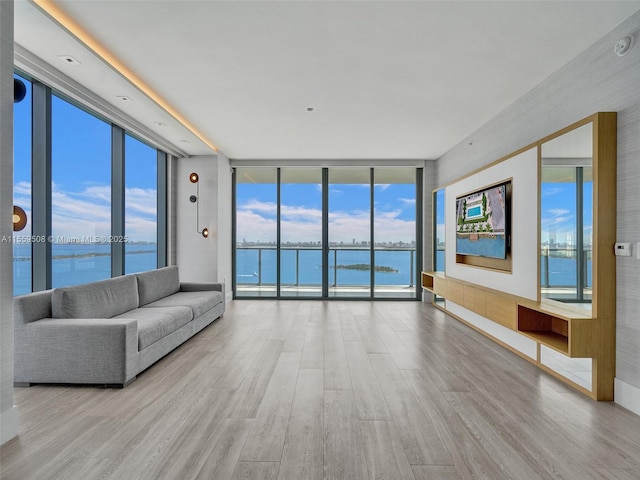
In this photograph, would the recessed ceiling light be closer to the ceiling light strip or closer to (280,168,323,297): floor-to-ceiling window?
the ceiling light strip

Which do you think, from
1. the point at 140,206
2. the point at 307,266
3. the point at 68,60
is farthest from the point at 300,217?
the point at 68,60

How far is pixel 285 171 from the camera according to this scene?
704 cm

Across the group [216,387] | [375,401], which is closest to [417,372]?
[375,401]

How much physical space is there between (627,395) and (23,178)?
212 inches

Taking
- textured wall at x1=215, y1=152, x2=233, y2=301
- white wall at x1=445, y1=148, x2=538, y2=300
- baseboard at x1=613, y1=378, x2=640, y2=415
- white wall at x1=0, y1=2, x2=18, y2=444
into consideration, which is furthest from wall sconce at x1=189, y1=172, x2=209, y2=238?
baseboard at x1=613, y1=378, x2=640, y2=415

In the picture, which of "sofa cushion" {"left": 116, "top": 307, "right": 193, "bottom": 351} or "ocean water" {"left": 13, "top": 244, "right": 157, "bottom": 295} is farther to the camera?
"ocean water" {"left": 13, "top": 244, "right": 157, "bottom": 295}

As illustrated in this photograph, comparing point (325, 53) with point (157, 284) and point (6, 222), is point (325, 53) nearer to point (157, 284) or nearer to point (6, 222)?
point (6, 222)

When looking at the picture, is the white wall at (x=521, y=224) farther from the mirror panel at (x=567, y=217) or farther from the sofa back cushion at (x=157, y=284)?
the sofa back cushion at (x=157, y=284)

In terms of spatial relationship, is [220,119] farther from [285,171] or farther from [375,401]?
[375,401]

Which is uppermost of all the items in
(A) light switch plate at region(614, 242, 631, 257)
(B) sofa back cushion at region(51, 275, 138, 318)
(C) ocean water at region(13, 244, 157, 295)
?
(A) light switch plate at region(614, 242, 631, 257)

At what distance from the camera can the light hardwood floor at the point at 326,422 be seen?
1.84 m

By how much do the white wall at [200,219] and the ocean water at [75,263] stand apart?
2.76 ft

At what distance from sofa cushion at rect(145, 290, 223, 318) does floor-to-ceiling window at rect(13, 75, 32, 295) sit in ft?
4.13

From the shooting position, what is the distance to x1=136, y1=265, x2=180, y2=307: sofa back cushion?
14.3 ft
